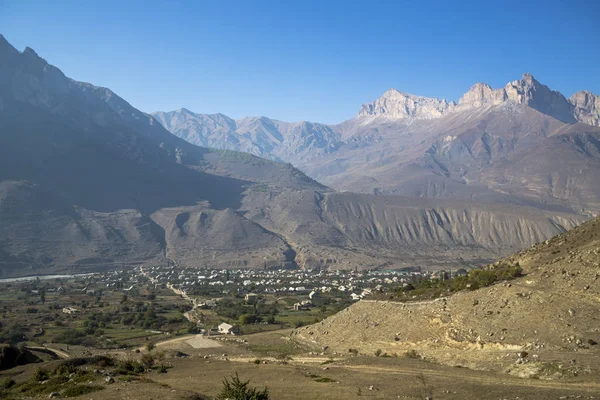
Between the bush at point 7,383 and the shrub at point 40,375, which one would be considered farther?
the shrub at point 40,375

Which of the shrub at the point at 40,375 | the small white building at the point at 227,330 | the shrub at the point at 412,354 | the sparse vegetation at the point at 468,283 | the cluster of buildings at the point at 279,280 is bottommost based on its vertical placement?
the cluster of buildings at the point at 279,280

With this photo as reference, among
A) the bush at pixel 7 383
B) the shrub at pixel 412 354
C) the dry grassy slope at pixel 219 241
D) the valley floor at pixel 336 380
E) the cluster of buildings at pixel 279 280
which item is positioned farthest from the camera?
the dry grassy slope at pixel 219 241

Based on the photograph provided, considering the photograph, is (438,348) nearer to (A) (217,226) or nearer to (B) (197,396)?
(B) (197,396)

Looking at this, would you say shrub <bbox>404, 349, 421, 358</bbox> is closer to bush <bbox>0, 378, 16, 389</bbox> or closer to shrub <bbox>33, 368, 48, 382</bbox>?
shrub <bbox>33, 368, 48, 382</bbox>

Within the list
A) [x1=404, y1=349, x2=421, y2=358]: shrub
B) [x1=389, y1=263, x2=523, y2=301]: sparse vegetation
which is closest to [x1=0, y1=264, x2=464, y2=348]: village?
[x1=389, y1=263, x2=523, y2=301]: sparse vegetation

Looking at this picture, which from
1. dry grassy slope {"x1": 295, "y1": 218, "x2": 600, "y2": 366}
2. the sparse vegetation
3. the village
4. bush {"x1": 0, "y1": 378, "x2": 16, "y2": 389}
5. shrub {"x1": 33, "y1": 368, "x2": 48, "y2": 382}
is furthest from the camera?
the village

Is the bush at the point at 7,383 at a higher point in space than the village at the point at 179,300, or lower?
higher

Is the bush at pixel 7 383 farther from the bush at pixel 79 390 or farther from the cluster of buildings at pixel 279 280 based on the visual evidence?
the cluster of buildings at pixel 279 280

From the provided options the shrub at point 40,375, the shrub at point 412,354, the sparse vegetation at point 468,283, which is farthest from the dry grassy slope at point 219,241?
the shrub at point 40,375
